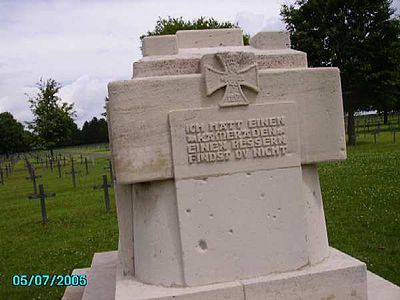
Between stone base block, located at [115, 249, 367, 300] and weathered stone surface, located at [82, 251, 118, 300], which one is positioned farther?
weathered stone surface, located at [82, 251, 118, 300]

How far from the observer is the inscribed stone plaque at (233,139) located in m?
3.96

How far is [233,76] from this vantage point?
4.02 metres

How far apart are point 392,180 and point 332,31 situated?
17.1 metres

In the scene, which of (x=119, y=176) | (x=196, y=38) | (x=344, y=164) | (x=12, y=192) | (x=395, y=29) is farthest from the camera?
(x=395, y=29)

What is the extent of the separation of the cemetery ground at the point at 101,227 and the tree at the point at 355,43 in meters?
11.7

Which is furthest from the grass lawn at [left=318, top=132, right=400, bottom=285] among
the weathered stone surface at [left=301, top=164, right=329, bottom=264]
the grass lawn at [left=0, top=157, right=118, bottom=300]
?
the grass lawn at [left=0, top=157, right=118, bottom=300]

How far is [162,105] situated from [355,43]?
26363 millimetres

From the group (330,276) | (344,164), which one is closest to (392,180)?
(344,164)

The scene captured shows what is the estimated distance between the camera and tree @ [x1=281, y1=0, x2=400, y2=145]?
27000mm

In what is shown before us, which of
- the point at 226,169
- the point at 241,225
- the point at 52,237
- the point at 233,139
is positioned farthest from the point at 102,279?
the point at 52,237

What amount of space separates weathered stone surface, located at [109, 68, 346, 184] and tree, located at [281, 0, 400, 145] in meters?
24.1

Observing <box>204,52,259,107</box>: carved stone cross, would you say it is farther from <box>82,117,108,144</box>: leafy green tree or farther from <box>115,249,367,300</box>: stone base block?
<box>82,117,108,144</box>: leafy green tree

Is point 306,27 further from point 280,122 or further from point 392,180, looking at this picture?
point 280,122

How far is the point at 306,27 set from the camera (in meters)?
28.7
